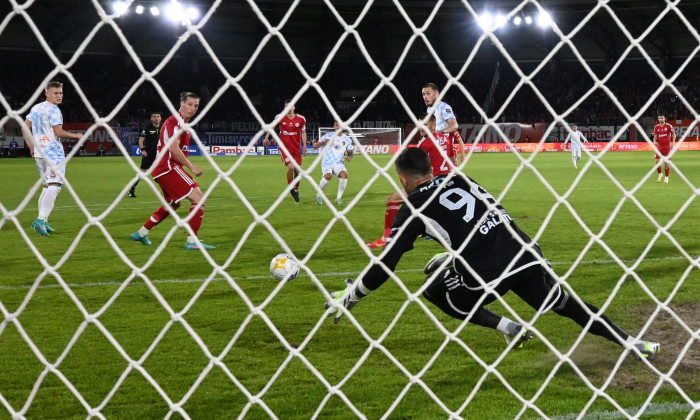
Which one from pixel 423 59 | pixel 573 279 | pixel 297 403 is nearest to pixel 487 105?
pixel 423 59

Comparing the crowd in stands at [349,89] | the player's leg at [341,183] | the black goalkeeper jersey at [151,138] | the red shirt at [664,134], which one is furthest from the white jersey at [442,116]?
the crowd in stands at [349,89]

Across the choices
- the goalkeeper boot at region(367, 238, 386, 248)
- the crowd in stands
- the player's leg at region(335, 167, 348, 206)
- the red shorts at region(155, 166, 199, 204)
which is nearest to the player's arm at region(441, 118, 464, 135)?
the goalkeeper boot at region(367, 238, 386, 248)

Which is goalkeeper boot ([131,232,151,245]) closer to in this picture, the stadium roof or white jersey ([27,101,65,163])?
white jersey ([27,101,65,163])

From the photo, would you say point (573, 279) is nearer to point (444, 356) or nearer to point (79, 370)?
point (444, 356)

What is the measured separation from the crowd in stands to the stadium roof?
1.02m

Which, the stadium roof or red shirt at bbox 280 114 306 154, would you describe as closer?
red shirt at bbox 280 114 306 154

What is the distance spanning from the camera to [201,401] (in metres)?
3.33

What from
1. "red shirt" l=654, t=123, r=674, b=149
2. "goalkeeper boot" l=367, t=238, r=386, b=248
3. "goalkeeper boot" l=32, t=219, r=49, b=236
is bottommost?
"goalkeeper boot" l=367, t=238, r=386, b=248

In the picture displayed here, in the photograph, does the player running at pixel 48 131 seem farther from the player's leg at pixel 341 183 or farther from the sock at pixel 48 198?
the player's leg at pixel 341 183

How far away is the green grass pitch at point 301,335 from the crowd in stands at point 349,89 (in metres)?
34.4

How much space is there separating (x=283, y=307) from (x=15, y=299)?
2158 mm

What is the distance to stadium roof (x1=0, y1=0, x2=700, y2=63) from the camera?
37844 mm

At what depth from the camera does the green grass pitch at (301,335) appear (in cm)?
270

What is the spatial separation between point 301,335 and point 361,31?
4151 centimetres
